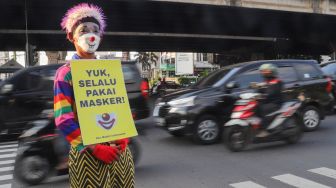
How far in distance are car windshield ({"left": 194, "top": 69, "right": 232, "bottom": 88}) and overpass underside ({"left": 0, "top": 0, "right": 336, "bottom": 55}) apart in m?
14.2

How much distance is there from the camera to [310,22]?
34.5 meters

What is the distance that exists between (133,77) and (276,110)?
157 inches

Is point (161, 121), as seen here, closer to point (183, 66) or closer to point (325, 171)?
point (325, 171)

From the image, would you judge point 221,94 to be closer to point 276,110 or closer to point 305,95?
point 276,110

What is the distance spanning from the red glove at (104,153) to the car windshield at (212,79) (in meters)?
6.97

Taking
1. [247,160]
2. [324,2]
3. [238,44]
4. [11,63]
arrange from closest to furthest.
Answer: [247,160]
[11,63]
[324,2]
[238,44]

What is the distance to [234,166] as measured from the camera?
682 centimetres

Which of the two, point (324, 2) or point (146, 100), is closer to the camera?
point (146, 100)

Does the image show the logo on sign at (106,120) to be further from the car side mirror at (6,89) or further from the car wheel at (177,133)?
the car side mirror at (6,89)

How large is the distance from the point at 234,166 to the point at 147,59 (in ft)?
299

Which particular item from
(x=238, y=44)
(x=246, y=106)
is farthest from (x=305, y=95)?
(x=238, y=44)

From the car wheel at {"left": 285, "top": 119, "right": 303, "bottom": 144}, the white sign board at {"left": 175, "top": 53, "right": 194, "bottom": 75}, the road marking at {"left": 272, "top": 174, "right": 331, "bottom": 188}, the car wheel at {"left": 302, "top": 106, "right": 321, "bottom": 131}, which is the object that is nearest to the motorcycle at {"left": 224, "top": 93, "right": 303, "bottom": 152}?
the car wheel at {"left": 285, "top": 119, "right": 303, "bottom": 144}

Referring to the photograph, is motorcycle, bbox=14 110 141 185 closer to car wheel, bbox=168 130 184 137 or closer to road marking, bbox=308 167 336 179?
car wheel, bbox=168 130 184 137

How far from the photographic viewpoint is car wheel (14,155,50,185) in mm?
5914
